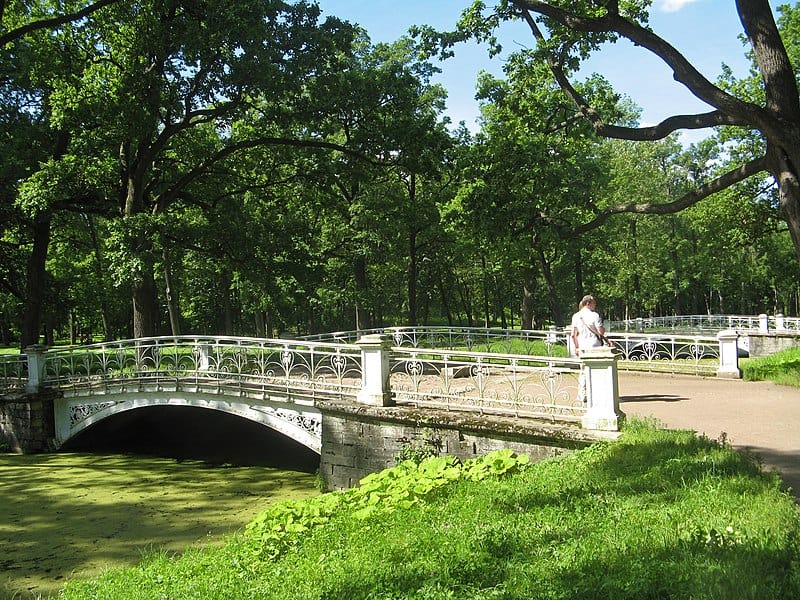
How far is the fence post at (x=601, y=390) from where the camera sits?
7.59m

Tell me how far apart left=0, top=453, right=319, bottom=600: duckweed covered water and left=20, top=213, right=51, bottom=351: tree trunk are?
6.44 meters

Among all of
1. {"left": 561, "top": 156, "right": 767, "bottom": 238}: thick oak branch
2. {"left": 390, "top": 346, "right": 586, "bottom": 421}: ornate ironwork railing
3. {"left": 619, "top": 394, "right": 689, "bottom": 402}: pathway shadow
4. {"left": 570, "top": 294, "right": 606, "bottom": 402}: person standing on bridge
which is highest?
{"left": 561, "top": 156, "right": 767, "bottom": 238}: thick oak branch

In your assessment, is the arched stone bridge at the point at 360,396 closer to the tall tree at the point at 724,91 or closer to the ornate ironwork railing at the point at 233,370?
the ornate ironwork railing at the point at 233,370

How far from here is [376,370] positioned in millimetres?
9805

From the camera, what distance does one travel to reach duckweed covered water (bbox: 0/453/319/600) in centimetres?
757

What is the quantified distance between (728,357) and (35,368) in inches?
634

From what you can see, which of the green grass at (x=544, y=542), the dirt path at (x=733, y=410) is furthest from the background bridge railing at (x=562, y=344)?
the green grass at (x=544, y=542)

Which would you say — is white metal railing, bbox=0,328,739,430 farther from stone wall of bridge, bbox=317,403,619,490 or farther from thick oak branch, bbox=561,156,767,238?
thick oak branch, bbox=561,156,767,238

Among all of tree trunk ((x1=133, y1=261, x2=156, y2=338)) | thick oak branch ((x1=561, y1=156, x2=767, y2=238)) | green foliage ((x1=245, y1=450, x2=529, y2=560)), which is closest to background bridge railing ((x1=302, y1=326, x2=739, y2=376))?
thick oak branch ((x1=561, y1=156, x2=767, y2=238))

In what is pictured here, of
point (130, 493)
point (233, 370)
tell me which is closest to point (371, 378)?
point (233, 370)

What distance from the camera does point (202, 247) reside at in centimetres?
1786

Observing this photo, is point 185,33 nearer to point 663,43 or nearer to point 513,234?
point 513,234

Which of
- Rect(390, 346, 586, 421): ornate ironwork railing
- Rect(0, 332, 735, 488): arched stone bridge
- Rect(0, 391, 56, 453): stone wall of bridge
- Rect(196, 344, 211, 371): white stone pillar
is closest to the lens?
Rect(0, 332, 735, 488): arched stone bridge

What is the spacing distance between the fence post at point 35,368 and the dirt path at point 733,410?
13.2 metres
